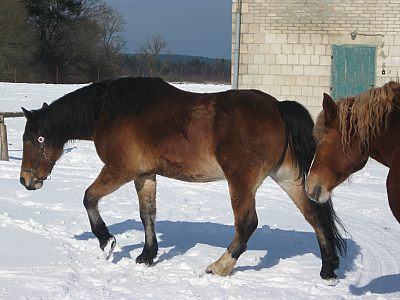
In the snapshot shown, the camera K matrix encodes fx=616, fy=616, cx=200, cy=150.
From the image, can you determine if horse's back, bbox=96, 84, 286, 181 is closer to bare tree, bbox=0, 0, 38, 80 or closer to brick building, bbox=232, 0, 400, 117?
brick building, bbox=232, 0, 400, 117

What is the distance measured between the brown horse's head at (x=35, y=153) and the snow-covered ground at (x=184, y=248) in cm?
66

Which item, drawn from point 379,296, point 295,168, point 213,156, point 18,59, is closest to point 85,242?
point 213,156

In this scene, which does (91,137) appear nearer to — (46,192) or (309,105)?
(46,192)

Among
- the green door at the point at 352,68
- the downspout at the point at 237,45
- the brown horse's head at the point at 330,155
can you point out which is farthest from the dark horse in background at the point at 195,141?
the green door at the point at 352,68

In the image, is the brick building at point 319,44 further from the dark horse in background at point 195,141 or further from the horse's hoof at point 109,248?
the horse's hoof at point 109,248

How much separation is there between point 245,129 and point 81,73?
43.2 m

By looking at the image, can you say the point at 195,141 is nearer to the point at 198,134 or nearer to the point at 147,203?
the point at 198,134

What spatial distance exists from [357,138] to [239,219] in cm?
171

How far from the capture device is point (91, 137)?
5.89m

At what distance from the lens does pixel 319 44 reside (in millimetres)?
14078

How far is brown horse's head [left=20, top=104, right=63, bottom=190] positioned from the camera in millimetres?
5918

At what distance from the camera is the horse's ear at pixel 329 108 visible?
373cm

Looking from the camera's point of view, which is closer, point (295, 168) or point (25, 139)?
point (295, 168)

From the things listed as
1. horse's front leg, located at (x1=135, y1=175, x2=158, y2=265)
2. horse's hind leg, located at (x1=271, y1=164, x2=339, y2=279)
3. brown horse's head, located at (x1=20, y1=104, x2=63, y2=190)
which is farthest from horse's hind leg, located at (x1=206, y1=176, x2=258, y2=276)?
brown horse's head, located at (x1=20, y1=104, x2=63, y2=190)
